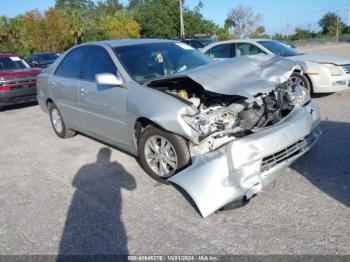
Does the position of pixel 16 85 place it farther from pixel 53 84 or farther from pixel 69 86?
pixel 69 86

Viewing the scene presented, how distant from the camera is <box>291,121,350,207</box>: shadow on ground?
390 centimetres

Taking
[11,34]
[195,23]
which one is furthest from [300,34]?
[11,34]

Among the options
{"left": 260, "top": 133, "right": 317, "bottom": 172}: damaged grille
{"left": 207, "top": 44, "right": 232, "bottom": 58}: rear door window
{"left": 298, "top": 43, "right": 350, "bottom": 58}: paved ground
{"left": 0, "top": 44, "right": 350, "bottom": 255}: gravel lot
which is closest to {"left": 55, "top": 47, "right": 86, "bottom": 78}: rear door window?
{"left": 0, "top": 44, "right": 350, "bottom": 255}: gravel lot

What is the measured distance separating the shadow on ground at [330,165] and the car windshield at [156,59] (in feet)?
6.57

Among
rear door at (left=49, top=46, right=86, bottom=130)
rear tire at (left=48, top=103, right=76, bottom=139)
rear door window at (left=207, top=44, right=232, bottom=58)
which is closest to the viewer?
rear door at (left=49, top=46, right=86, bottom=130)

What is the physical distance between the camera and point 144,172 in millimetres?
4789

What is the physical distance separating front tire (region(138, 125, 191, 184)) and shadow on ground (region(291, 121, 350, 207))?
4.88 feet

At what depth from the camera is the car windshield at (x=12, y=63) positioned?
37.0 feet

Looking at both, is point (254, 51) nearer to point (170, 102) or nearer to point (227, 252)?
point (170, 102)

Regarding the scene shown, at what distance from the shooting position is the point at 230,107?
13.6 ft

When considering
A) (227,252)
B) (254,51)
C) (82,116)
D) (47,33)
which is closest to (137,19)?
(47,33)

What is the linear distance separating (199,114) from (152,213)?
3.72 feet

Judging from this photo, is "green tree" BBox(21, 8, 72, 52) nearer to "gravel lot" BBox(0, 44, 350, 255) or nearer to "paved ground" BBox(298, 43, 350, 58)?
"paved ground" BBox(298, 43, 350, 58)

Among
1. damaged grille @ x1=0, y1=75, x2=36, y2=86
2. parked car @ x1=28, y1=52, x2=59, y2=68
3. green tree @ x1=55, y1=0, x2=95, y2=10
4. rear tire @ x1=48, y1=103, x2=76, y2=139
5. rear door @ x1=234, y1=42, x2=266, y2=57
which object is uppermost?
green tree @ x1=55, y1=0, x2=95, y2=10
